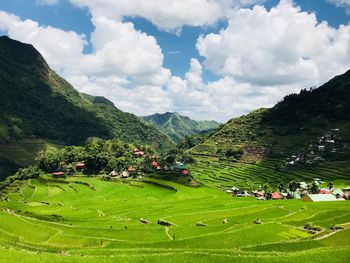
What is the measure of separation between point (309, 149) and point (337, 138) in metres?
16.2

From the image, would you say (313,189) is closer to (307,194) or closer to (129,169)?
(307,194)

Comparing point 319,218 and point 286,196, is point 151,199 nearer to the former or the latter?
point 286,196

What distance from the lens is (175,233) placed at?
2039 inches

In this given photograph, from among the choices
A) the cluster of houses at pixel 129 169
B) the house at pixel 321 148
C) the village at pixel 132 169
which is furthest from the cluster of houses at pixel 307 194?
the house at pixel 321 148

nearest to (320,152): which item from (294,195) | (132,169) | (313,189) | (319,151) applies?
(319,151)

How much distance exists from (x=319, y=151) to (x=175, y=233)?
13788 cm

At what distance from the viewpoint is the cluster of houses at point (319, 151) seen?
16225cm

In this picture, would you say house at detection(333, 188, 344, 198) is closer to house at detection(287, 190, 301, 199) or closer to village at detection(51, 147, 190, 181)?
house at detection(287, 190, 301, 199)

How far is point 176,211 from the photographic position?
71688 millimetres

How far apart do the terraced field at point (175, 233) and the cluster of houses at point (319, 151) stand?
7777 cm

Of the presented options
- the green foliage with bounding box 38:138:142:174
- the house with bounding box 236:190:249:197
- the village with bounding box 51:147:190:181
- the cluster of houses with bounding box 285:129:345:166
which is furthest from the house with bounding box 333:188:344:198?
the green foliage with bounding box 38:138:142:174

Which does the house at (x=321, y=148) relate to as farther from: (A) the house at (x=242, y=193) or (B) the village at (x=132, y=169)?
(A) the house at (x=242, y=193)

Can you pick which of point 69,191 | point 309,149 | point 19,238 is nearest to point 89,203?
point 69,191

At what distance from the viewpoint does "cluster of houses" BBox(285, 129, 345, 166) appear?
162 m
